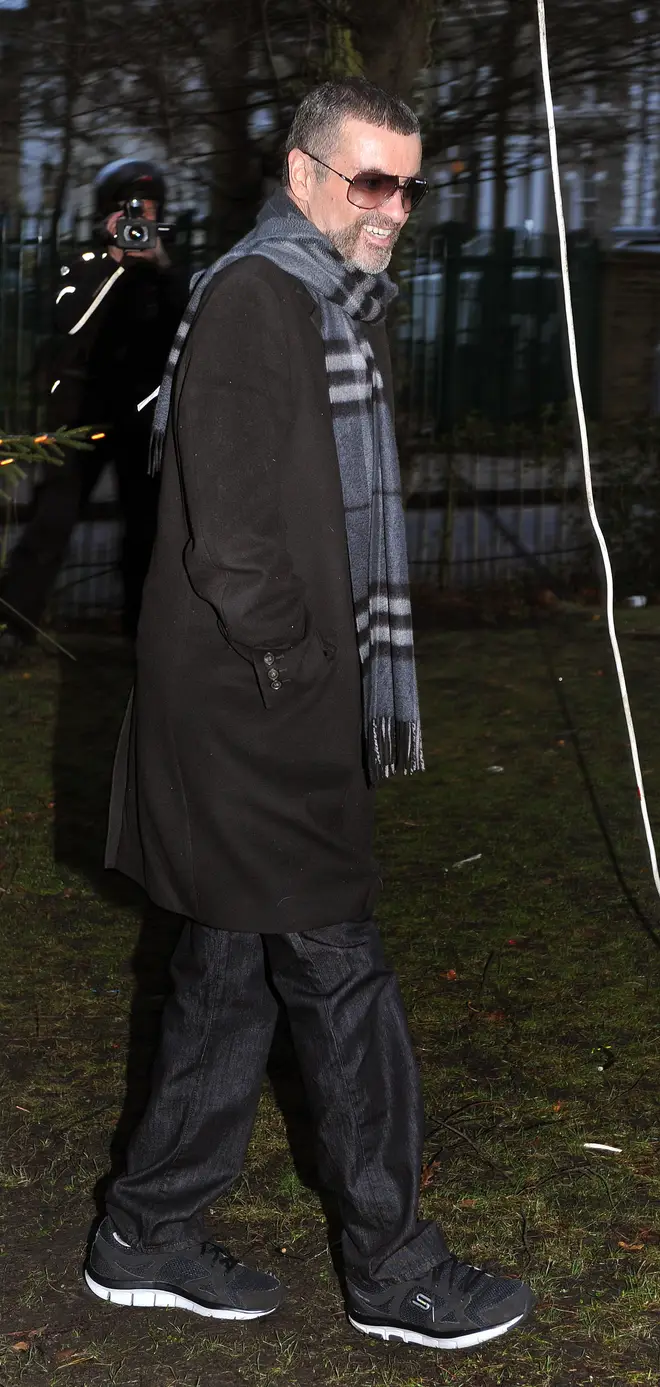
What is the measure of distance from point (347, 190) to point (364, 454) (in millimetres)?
424

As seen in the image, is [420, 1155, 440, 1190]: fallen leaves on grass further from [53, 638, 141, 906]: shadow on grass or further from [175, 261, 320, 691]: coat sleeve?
[53, 638, 141, 906]: shadow on grass

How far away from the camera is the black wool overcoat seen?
267cm

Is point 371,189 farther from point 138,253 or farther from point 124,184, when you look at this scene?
point 124,184

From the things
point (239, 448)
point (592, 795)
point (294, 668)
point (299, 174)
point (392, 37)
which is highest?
point (392, 37)

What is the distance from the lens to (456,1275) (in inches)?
117

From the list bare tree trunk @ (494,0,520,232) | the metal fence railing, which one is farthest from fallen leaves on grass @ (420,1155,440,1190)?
bare tree trunk @ (494,0,520,232)

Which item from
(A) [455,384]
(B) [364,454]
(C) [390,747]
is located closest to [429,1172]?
(C) [390,747]

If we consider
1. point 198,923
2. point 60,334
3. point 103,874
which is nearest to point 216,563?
point 198,923

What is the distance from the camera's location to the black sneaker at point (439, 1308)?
294 centimetres

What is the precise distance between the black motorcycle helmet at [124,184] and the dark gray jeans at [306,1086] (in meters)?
7.00

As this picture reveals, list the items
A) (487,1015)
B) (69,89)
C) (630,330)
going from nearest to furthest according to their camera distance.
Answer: (487,1015), (69,89), (630,330)

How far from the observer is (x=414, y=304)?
11.4 meters

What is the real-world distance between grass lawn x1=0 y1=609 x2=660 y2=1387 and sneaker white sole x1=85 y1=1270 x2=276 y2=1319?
0.07 ft

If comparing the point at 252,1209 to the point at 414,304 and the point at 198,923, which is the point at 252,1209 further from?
the point at 414,304
